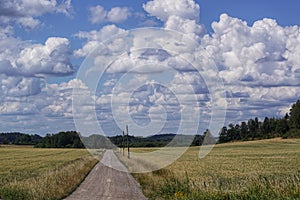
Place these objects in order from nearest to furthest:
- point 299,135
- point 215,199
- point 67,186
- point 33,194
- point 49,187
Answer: point 215,199 → point 33,194 → point 49,187 → point 67,186 → point 299,135

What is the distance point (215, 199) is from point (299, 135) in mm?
105422

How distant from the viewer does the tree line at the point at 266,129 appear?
12925cm

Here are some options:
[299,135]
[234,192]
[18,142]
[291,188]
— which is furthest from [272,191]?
[18,142]

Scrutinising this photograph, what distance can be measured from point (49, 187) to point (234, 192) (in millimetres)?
8311

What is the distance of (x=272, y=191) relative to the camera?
13.5 meters

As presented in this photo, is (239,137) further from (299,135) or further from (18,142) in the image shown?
(18,142)

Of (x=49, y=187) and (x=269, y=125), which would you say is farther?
(x=269, y=125)

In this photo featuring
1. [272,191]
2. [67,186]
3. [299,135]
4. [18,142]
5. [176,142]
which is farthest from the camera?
[18,142]

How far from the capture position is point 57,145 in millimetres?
162250

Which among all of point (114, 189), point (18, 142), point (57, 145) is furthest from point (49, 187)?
point (18, 142)

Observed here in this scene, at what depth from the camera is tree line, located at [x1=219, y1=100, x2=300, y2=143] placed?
424 feet

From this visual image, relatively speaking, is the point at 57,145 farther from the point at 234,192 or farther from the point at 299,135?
the point at 234,192

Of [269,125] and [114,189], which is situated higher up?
[269,125]

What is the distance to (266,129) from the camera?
14725 cm
